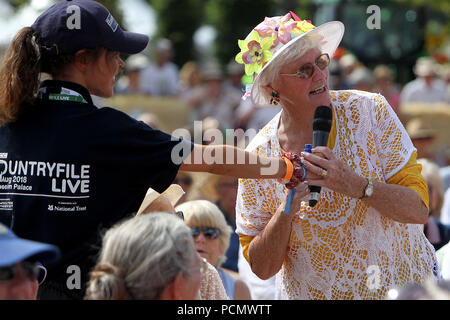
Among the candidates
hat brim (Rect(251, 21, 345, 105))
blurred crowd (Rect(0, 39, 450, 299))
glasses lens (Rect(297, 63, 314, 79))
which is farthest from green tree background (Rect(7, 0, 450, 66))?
glasses lens (Rect(297, 63, 314, 79))

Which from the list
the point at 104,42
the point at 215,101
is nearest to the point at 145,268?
the point at 104,42

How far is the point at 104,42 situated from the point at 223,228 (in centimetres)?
213

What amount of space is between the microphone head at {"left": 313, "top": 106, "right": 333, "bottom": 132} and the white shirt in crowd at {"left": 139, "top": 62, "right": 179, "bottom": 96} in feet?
30.4

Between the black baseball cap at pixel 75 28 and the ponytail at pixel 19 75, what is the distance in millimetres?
52

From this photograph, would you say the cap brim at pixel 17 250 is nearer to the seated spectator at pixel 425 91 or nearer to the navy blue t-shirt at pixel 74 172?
the navy blue t-shirt at pixel 74 172

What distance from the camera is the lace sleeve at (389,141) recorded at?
3.41 meters

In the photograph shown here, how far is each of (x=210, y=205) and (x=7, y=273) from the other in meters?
2.60

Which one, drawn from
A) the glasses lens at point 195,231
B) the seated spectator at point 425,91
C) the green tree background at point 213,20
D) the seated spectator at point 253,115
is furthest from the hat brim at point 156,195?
the green tree background at point 213,20

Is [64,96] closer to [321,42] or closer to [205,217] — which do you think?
[321,42]

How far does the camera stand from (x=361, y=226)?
11.2 feet

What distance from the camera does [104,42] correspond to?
2.97 m

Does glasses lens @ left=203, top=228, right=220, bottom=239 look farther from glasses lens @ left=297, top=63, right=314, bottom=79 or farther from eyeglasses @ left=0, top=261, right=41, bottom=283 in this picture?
eyeglasses @ left=0, top=261, right=41, bottom=283

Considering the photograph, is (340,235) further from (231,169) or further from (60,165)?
(60,165)

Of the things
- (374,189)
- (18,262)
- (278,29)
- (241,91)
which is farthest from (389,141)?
(241,91)
